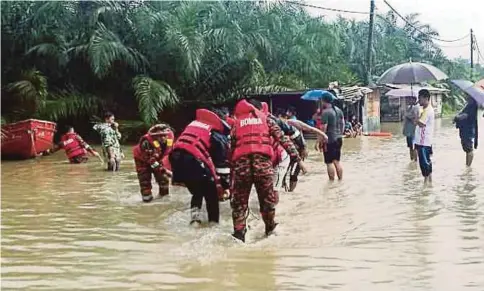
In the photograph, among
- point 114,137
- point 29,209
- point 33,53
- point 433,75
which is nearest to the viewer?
point 29,209

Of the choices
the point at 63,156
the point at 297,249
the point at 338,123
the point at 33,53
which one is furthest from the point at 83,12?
the point at 297,249

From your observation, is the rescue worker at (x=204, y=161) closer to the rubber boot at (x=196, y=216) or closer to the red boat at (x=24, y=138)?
the rubber boot at (x=196, y=216)

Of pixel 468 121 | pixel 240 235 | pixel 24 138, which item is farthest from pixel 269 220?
pixel 24 138

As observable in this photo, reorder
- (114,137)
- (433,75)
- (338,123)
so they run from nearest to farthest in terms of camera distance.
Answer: (338,123) < (114,137) < (433,75)

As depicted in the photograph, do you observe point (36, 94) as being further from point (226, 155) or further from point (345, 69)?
point (345, 69)

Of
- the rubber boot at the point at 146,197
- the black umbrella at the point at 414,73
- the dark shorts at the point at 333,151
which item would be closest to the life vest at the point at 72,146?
the rubber boot at the point at 146,197

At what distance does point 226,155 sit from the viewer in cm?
766

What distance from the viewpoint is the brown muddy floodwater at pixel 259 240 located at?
5.39 m

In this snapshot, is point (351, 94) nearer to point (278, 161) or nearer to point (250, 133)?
point (278, 161)

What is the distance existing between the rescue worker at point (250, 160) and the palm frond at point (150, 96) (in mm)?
13461

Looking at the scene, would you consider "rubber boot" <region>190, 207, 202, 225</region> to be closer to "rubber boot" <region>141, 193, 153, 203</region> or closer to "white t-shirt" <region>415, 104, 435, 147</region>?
"rubber boot" <region>141, 193, 153, 203</region>

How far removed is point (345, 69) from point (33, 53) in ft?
50.1

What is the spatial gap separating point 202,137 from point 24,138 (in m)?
10.2

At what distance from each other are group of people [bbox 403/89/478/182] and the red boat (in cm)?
850
